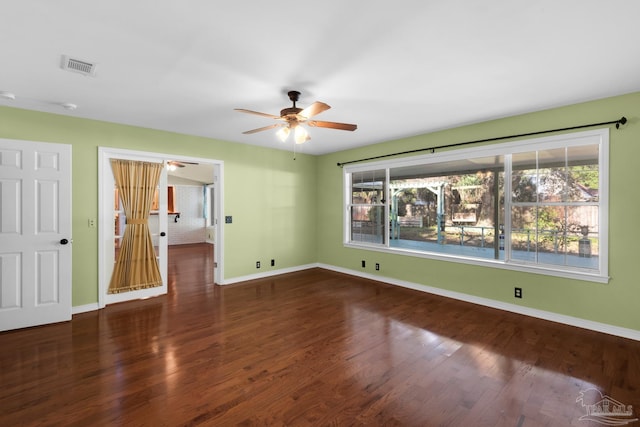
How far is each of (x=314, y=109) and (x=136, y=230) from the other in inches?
133

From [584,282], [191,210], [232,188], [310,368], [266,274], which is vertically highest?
[232,188]

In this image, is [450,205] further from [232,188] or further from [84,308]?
[84,308]

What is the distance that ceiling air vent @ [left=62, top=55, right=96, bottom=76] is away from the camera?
92.0 inches

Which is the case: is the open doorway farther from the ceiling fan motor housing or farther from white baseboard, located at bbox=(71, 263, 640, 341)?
the ceiling fan motor housing

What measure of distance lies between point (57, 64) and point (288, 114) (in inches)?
76.3

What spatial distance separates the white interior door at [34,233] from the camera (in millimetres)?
3182

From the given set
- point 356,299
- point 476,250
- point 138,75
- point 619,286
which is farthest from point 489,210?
point 138,75

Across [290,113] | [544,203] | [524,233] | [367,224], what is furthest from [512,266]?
[290,113]

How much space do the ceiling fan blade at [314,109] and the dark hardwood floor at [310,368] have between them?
2198 millimetres

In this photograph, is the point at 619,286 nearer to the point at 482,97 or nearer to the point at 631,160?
the point at 631,160

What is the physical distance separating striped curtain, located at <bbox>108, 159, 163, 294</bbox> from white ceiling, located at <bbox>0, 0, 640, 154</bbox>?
2.99 feet

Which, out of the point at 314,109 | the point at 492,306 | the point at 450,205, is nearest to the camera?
the point at 314,109

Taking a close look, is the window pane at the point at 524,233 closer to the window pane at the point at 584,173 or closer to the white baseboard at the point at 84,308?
the window pane at the point at 584,173

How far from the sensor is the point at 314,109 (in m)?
2.54
